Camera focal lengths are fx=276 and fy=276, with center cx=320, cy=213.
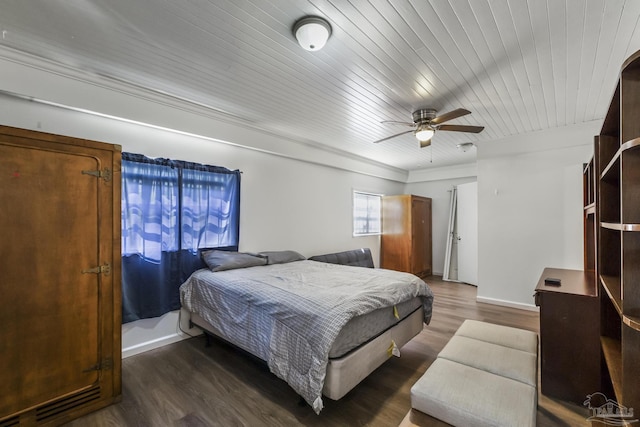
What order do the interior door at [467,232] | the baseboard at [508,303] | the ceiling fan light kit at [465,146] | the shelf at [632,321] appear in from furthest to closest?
the interior door at [467,232]
the ceiling fan light kit at [465,146]
the baseboard at [508,303]
the shelf at [632,321]

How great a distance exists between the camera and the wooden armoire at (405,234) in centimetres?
595

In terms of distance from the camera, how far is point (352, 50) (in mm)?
2053

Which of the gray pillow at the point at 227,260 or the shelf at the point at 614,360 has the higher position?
the gray pillow at the point at 227,260

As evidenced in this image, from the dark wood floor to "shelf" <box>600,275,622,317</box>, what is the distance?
1.09m

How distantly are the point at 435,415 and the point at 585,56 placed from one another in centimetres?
284

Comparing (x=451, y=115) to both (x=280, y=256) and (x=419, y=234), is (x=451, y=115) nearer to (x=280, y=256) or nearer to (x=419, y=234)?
(x=280, y=256)

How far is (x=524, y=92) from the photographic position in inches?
111

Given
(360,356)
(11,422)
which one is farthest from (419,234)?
(11,422)

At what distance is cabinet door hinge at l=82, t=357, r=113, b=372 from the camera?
77.5 inches

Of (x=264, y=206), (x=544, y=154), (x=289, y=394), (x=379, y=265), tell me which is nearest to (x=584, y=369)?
(x=289, y=394)

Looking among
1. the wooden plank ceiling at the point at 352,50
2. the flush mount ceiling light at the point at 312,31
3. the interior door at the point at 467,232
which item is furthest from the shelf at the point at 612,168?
the interior door at the point at 467,232

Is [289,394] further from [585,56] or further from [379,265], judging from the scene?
[379,265]

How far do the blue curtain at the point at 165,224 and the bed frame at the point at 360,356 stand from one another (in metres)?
0.50
